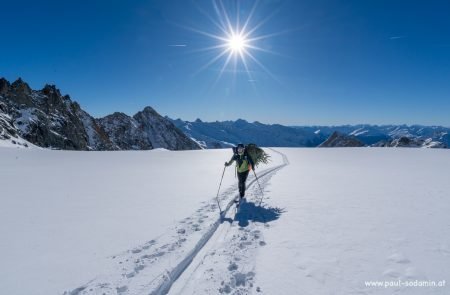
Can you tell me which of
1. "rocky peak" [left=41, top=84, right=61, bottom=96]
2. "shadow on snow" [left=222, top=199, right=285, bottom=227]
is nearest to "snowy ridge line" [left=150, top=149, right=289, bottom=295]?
"shadow on snow" [left=222, top=199, right=285, bottom=227]

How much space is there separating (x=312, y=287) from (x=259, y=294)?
2.93 ft

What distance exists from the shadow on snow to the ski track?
12cm

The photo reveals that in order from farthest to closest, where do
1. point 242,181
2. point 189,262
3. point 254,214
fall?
1. point 242,181
2. point 254,214
3. point 189,262

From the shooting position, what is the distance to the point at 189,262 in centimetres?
596

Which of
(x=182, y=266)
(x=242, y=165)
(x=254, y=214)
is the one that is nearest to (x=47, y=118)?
(x=242, y=165)

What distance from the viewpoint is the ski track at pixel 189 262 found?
486 cm

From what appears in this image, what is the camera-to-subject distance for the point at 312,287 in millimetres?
4855

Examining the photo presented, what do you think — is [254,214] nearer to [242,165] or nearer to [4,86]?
[242,165]

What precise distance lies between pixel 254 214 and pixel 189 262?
4198 mm

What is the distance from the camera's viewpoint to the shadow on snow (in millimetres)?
9023

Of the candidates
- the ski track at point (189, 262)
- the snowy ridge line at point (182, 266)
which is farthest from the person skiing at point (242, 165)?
the snowy ridge line at point (182, 266)

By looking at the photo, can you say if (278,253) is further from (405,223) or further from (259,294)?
(405,223)

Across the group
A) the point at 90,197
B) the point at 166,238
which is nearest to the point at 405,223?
the point at 166,238

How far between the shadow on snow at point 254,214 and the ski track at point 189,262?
124 mm
